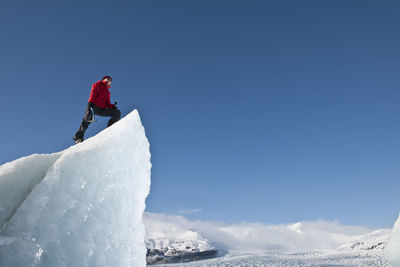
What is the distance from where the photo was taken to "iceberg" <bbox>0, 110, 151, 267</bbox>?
4.40m

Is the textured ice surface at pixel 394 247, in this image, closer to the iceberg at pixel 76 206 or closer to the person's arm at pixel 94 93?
the iceberg at pixel 76 206

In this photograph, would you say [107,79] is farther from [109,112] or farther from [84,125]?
[84,125]

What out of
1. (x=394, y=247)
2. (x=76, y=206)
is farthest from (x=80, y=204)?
(x=394, y=247)

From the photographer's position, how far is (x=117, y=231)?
5426 mm

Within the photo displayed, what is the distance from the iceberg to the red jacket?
7.23ft

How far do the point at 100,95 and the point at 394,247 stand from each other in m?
13.3

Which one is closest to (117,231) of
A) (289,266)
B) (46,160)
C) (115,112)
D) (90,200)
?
(90,200)

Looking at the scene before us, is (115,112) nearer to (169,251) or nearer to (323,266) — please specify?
(323,266)

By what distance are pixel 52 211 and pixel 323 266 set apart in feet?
57.4

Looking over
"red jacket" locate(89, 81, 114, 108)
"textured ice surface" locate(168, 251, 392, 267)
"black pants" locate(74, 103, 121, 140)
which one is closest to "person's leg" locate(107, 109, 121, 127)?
"black pants" locate(74, 103, 121, 140)

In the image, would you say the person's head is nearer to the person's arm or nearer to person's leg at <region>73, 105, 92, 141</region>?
the person's arm

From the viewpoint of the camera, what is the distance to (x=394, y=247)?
13.6 meters

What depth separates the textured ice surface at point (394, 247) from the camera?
1345cm

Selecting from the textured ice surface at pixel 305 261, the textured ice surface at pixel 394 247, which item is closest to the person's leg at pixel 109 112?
the textured ice surface at pixel 394 247
